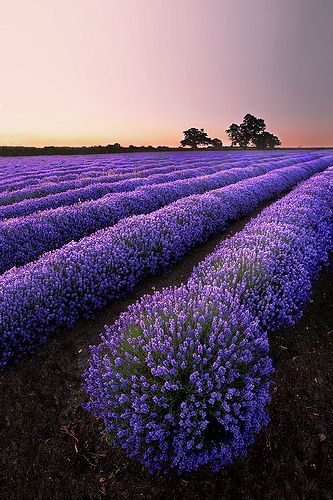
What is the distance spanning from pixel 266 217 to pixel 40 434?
4.90 m

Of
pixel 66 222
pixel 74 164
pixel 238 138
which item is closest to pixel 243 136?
pixel 238 138

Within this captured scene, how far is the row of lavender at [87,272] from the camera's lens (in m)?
3.44

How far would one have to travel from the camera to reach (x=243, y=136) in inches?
3019

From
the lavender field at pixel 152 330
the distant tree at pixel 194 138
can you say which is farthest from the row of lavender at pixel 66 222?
the distant tree at pixel 194 138

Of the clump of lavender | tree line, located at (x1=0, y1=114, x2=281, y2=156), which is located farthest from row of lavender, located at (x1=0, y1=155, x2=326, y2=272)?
tree line, located at (x1=0, y1=114, x2=281, y2=156)

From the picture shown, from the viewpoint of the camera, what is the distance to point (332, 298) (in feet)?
13.7

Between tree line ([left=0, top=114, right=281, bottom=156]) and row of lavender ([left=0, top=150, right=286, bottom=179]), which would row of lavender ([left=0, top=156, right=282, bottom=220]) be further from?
tree line ([left=0, top=114, right=281, bottom=156])

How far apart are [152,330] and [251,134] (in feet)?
269

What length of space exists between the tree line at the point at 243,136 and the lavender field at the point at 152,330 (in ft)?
228

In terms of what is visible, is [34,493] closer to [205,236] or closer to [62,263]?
[62,263]

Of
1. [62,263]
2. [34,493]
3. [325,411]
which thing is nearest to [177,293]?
[325,411]

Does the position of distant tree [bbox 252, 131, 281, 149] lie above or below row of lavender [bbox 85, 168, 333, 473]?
above

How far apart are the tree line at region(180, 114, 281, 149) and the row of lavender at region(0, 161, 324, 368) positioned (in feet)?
230

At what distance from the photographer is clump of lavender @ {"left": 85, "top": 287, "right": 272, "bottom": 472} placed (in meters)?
1.88
